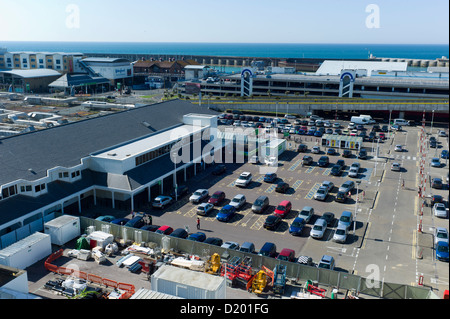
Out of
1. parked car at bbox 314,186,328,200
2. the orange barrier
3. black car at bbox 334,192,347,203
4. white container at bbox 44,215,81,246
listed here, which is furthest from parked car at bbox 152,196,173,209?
black car at bbox 334,192,347,203

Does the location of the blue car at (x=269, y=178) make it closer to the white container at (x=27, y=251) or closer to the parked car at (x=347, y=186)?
the parked car at (x=347, y=186)

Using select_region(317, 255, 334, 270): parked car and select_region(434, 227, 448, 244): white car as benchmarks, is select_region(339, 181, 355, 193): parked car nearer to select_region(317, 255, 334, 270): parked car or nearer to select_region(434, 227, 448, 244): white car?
select_region(434, 227, 448, 244): white car

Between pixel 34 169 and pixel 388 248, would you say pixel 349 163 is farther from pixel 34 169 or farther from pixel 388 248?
pixel 34 169

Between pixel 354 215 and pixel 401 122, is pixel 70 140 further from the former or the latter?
pixel 401 122

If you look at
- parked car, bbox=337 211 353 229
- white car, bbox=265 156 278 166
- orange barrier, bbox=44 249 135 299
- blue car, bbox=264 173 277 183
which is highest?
white car, bbox=265 156 278 166

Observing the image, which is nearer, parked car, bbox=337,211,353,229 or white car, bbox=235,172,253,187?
parked car, bbox=337,211,353,229

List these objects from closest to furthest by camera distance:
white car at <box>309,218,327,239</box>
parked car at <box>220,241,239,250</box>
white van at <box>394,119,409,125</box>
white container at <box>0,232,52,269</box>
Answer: white container at <box>0,232,52,269</box> → parked car at <box>220,241,239,250</box> → white car at <box>309,218,327,239</box> → white van at <box>394,119,409,125</box>
